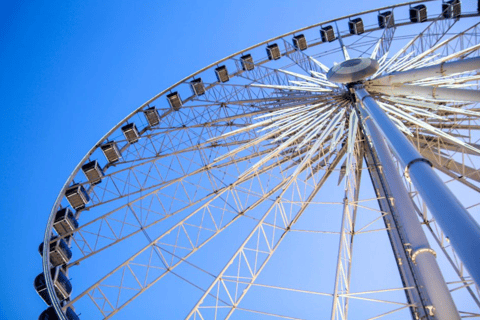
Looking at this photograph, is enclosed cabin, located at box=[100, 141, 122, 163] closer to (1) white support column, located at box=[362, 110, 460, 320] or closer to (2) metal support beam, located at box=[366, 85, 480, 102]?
(2) metal support beam, located at box=[366, 85, 480, 102]

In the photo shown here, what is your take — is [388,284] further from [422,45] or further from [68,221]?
[68,221]

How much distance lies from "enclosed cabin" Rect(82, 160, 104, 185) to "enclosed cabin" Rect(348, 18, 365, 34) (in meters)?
16.0

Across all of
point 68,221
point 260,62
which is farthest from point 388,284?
point 68,221

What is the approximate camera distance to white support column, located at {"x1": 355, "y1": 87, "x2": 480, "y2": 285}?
6.34m

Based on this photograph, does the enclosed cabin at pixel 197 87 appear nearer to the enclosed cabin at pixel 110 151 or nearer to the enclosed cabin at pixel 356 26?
the enclosed cabin at pixel 110 151

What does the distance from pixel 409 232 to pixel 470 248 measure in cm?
432

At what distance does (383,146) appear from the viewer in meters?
12.9

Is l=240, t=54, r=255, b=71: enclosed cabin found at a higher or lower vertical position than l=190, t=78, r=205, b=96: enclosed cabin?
higher

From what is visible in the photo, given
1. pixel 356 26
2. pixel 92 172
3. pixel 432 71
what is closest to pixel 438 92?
pixel 432 71

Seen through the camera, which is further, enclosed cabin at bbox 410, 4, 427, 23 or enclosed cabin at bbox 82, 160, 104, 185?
enclosed cabin at bbox 410, 4, 427, 23

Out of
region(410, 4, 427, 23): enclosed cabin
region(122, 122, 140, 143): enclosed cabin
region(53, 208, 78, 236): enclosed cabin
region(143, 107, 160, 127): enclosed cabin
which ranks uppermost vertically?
region(410, 4, 427, 23): enclosed cabin

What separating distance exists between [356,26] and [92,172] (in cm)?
1668

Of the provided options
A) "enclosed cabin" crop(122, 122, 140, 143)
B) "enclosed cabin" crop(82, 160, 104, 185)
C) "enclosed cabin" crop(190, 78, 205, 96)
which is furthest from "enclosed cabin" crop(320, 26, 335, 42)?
"enclosed cabin" crop(82, 160, 104, 185)

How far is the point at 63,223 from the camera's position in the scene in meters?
18.3
